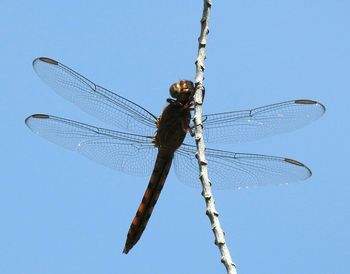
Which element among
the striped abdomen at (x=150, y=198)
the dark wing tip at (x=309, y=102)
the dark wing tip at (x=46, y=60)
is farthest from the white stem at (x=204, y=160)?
the striped abdomen at (x=150, y=198)

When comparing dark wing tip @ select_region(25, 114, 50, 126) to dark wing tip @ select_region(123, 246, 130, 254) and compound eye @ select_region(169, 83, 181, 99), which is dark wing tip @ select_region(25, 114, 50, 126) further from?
dark wing tip @ select_region(123, 246, 130, 254)

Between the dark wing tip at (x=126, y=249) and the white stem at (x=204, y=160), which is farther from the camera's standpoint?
the dark wing tip at (x=126, y=249)

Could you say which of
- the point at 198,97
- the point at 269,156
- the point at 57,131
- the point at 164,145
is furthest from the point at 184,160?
the point at 198,97

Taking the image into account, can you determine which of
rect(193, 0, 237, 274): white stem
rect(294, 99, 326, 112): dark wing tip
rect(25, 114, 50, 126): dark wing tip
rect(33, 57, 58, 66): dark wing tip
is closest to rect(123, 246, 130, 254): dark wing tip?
rect(25, 114, 50, 126): dark wing tip

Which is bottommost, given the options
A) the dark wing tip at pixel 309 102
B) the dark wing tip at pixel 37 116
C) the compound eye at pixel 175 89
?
the dark wing tip at pixel 37 116

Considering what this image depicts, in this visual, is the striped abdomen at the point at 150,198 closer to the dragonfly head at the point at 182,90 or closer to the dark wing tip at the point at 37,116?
the dragonfly head at the point at 182,90

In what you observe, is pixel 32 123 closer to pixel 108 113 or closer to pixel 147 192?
pixel 108 113
